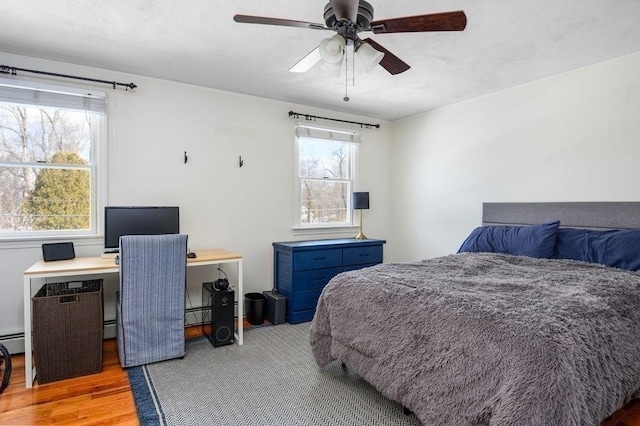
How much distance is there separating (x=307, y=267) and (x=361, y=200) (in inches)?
47.0

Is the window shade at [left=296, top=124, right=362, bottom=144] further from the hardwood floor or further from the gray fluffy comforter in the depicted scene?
the hardwood floor

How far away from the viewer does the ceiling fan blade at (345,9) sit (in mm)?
1609

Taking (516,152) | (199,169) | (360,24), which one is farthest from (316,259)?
(360,24)

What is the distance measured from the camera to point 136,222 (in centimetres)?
313

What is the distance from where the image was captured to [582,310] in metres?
1.69

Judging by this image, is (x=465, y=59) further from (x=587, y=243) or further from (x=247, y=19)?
(x=247, y=19)

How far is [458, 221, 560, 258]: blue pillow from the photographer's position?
10.0ft

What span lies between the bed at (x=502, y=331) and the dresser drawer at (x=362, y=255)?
1.33m

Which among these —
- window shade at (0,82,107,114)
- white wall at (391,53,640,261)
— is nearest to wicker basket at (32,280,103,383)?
window shade at (0,82,107,114)

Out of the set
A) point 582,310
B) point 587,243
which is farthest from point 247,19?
point 587,243

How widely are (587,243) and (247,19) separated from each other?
301 centimetres

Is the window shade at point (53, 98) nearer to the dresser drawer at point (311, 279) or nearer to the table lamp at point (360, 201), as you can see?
the dresser drawer at point (311, 279)

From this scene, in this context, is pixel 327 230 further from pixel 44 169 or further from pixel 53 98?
pixel 53 98

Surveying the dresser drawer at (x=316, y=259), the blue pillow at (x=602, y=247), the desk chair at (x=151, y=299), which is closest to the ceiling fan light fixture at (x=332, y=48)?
the desk chair at (x=151, y=299)
